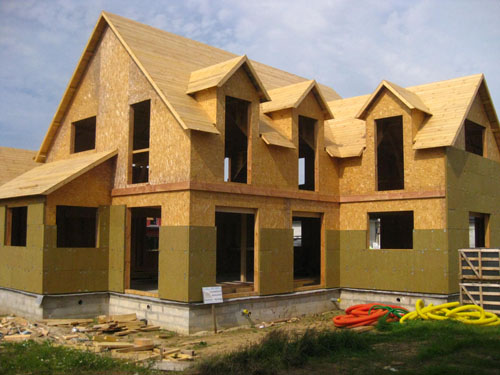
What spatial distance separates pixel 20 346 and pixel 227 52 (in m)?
15.3

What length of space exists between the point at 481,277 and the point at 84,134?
55.2ft

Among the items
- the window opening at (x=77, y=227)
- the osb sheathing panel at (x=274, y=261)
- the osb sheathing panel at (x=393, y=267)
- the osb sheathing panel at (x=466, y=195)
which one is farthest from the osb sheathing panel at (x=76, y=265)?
the osb sheathing panel at (x=466, y=195)

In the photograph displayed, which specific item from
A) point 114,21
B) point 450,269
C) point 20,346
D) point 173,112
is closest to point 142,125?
point 114,21

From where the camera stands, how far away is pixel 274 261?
18.1 m

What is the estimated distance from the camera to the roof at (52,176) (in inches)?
682

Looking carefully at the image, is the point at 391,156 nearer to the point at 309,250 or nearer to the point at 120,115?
the point at 309,250

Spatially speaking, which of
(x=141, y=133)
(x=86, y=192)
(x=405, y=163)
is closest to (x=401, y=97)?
(x=405, y=163)

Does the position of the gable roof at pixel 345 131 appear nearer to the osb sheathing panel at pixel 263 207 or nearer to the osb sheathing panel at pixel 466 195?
the osb sheathing panel at pixel 263 207

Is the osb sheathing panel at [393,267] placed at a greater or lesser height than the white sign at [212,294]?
greater

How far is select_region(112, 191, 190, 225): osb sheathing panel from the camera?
620 inches

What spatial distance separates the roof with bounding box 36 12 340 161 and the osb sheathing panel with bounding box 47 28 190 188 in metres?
0.36

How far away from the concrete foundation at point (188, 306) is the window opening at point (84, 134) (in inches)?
270

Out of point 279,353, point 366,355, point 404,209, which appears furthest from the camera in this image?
point 404,209

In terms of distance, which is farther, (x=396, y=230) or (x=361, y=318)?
(x=396, y=230)
